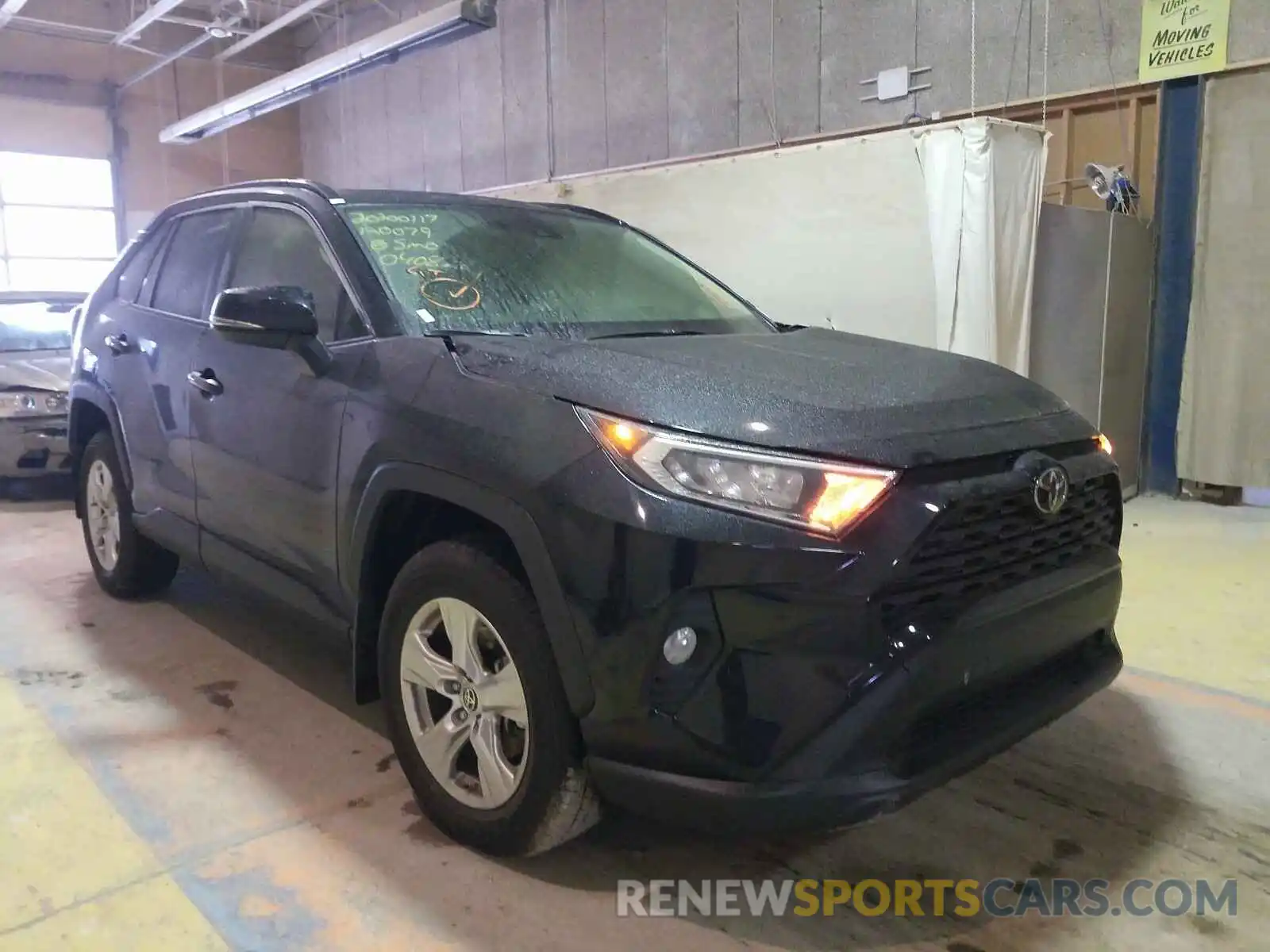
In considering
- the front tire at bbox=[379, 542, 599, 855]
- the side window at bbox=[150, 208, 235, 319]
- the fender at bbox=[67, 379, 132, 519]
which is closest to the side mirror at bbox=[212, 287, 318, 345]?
the front tire at bbox=[379, 542, 599, 855]

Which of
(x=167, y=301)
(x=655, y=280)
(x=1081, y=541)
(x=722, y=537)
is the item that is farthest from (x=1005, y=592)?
(x=167, y=301)

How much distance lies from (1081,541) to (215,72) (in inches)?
561

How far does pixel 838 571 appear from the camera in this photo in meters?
1.61

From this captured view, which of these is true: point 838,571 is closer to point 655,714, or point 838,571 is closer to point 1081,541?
point 655,714

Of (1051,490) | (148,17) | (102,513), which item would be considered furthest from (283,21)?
(1051,490)

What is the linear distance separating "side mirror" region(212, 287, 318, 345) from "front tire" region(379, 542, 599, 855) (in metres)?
0.66

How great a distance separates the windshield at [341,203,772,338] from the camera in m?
2.43

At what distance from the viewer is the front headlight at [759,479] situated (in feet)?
5.44

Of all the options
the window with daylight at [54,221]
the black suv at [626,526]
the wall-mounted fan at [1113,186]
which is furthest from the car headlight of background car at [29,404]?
the window with daylight at [54,221]

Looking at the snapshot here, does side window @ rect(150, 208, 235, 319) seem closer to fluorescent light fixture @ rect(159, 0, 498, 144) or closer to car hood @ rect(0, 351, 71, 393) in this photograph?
car hood @ rect(0, 351, 71, 393)

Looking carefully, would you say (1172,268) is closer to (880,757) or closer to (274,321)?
(880,757)

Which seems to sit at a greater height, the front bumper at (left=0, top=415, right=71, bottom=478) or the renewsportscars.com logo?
the front bumper at (left=0, top=415, right=71, bottom=478)

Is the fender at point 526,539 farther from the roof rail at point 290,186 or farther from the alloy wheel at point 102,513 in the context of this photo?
the alloy wheel at point 102,513

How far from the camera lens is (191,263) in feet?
10.9
